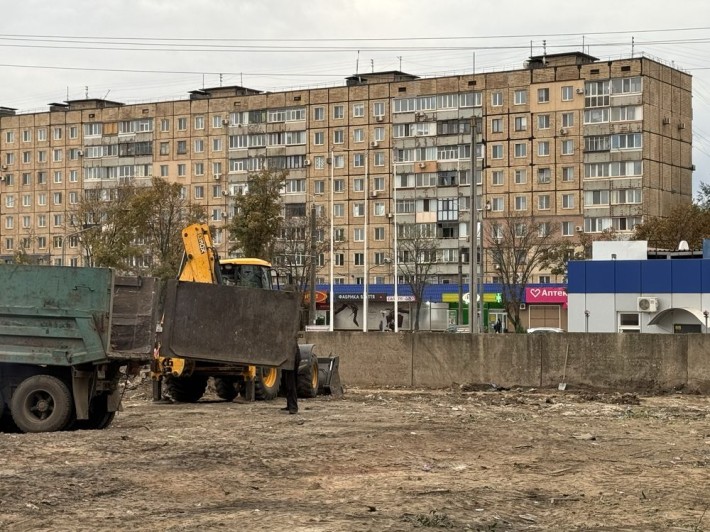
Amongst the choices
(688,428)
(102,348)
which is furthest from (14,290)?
(688,428)

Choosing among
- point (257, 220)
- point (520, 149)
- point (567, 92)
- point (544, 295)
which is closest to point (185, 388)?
point (257, 220)

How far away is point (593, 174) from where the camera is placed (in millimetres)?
94188

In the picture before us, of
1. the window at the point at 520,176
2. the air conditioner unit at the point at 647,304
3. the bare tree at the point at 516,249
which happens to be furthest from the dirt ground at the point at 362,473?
the window at the point at 520,176

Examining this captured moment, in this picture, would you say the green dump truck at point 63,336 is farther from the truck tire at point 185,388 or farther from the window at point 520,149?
the window at point 520,149

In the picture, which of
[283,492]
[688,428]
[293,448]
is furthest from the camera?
[688,428]

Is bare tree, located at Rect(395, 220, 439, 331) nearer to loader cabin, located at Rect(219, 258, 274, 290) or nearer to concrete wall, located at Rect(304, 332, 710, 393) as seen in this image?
concrete wall, located at Rect(304, 332, 710, 393)

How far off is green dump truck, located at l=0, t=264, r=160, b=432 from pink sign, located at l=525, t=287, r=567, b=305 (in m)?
71.6

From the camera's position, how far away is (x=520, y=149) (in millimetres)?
97438

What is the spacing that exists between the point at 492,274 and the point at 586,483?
83.7 metres

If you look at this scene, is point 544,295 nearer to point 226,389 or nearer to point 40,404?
point 226,389

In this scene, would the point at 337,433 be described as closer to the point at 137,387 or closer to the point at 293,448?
the point at 293,448

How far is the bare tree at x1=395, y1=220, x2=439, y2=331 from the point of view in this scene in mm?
89000

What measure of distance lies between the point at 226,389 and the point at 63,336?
9170mm

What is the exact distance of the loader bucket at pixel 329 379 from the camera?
29.0m
